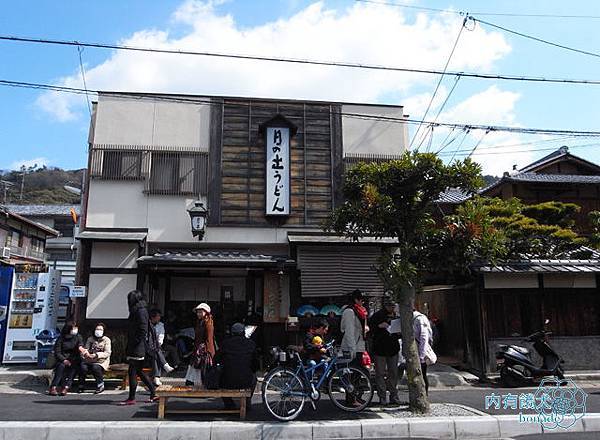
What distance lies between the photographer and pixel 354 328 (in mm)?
9156

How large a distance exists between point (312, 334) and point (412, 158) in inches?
160

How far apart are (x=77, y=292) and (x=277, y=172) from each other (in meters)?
6.38

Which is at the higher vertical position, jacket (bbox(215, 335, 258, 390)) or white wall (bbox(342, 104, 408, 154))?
white wall (bbox(342, 104, 408, 154))

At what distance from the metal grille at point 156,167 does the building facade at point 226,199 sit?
0.03m

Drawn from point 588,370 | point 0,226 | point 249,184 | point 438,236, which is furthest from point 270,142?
point 0,226

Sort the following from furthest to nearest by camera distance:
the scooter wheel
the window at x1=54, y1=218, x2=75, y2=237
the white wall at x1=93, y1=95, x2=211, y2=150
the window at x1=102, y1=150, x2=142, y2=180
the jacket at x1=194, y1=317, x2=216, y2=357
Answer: the window at x1=54, y1=218, x2=75, y2=237 < the white wall at x1=93, y1=95, x2=211, y2=150 < the window at x1=102, y1=150, x2=142, y2=180 < the scooter wheel < the jacket at x1=194, y1=317, x2=216, y2=357

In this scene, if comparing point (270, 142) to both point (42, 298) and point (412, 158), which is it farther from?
point (42, 298)

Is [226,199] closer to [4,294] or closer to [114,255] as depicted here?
[114,255]

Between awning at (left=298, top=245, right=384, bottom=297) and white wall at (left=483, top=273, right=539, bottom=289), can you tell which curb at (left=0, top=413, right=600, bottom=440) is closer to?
white wall at (left=483, top=273, right=539, bottom=289)

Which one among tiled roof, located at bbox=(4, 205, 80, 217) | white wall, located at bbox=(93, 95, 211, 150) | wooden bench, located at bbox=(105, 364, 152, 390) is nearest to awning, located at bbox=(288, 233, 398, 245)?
white wall, located at bbox=(93, 95, 211, 150)

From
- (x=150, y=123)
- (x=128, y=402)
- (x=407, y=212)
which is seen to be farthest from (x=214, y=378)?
Answer: (x=150, y=123)

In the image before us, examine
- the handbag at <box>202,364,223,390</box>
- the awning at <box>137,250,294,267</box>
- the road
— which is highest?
the awning at <box>137,250,294,267</box>

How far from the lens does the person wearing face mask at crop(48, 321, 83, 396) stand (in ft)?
31.3

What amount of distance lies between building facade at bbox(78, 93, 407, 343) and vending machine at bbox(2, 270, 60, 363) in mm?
1084
